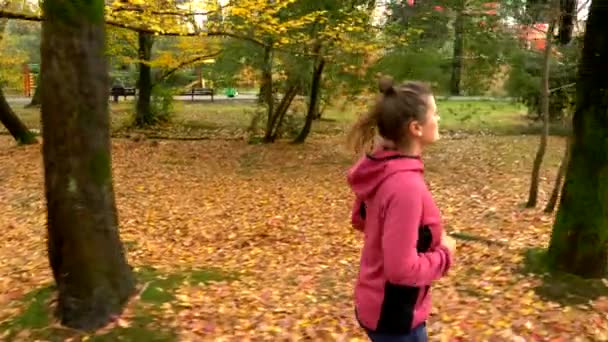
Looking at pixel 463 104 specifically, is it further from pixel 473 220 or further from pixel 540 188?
pixel 473 220

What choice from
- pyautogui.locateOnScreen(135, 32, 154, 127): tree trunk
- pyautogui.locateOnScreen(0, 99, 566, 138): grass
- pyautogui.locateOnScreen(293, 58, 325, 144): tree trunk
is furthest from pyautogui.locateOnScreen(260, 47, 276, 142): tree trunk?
pyautogui.locateOnScreen(135, 32, 154, 127): tree trunk

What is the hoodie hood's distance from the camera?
2242 millimetres

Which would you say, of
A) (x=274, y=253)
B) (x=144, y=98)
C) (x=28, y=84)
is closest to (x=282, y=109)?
(x=144, y=98)

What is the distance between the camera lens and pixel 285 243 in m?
8.18

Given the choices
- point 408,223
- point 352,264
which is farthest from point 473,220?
point 408,223

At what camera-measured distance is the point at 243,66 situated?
55.5 feet

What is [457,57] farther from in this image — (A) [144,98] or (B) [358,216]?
(B) [358,216]

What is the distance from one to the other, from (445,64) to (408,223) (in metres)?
17.2

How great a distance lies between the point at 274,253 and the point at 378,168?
5.49 metres

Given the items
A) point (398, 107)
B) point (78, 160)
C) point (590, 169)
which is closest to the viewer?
point (398, 107)

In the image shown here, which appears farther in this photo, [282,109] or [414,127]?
[282,109]

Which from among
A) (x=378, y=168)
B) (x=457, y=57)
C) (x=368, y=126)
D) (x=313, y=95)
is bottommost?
(x=378, y=168)

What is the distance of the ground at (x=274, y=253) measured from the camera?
15.0 ft

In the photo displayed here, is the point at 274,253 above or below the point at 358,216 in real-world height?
below
